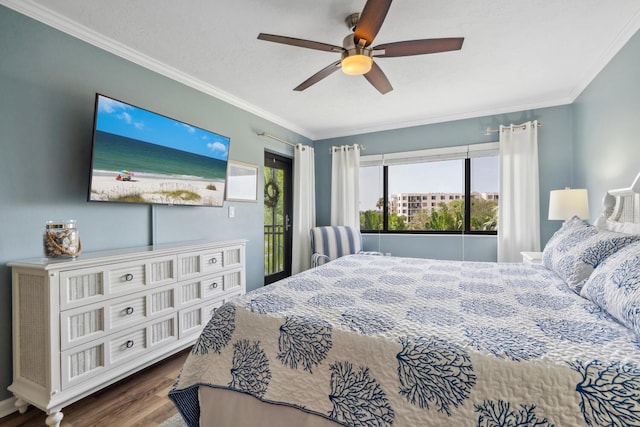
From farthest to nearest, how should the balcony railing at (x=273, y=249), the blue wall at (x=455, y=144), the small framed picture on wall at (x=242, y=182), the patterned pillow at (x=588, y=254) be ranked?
the balcony railing at (x=273, y=249) < the blue wall at (x=455, y=144) < the small framed picture on wall at (x=242, y=182) < the patterned pillow at (x=588, y=254)

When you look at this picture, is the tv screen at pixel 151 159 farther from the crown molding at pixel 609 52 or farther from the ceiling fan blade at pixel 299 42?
the crown molding at pixel 609 52

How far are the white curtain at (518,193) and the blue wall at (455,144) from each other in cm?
14

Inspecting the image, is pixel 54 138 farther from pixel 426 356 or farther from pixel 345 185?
pixel 345 185

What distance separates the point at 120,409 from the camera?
1797mm

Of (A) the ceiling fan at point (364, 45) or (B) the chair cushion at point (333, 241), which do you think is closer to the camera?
(A) the ceiling fan at point (364, 45)

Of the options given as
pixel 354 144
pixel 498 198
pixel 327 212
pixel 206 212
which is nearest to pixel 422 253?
pixel 498 198

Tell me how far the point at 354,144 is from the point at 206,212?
99.5 inches

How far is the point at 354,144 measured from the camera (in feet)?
15.0

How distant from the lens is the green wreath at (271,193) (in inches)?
165

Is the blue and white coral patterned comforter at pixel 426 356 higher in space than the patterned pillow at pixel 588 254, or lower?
lower

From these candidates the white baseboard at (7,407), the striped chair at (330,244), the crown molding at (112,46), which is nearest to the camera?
the white baseboard at (7,407)

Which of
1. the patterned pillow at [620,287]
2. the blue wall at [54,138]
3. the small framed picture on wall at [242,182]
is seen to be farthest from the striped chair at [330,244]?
the patterned pillow at [620,287]

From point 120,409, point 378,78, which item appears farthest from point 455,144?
point 120,409

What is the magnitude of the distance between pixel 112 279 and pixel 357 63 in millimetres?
2101
